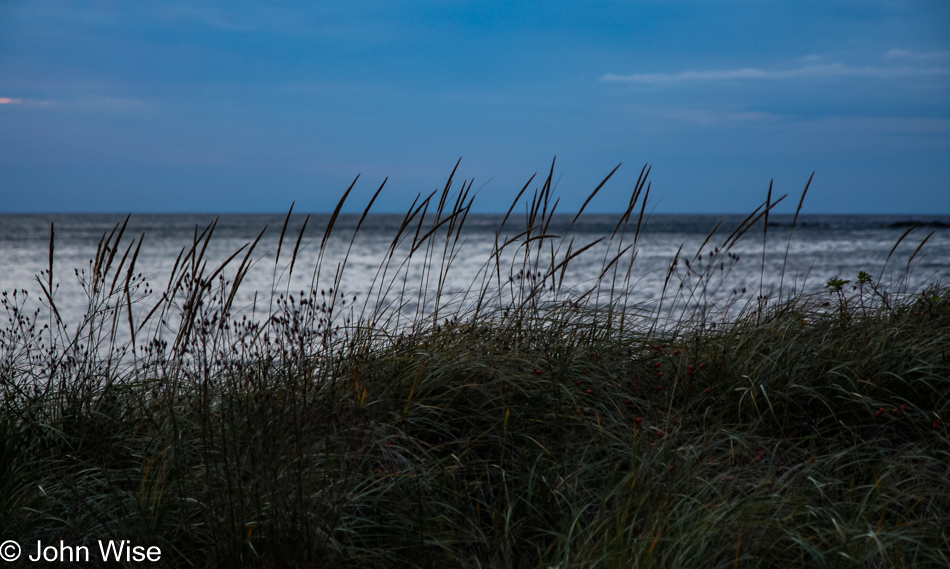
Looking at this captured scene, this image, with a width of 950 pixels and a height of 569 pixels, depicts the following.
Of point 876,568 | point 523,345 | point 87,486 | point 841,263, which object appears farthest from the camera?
point 841,263

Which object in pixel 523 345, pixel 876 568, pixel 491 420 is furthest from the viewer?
pixel 523 345

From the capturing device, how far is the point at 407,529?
2105 millimetres

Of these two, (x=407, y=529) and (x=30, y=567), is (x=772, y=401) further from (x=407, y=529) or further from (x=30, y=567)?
(x=30, y=567)

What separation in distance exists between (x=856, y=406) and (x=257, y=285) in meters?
18.1

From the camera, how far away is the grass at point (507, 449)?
1963 millimetres

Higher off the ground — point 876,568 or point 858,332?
point 858,332

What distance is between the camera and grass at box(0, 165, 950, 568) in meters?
1.96

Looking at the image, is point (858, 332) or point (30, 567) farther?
point (858, 332)

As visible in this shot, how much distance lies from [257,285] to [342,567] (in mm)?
18019

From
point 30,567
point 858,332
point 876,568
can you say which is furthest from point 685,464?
point 30,567

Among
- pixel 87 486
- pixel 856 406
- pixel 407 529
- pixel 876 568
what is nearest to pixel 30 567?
pixel 87 486

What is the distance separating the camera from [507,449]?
255 cm

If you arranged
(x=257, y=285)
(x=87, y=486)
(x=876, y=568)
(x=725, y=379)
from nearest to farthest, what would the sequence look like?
(x=876, y=568) → (x=87, y=486) → (x=725, y=379) → (x=257, y=285)

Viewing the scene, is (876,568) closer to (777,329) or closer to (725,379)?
(725,379)
